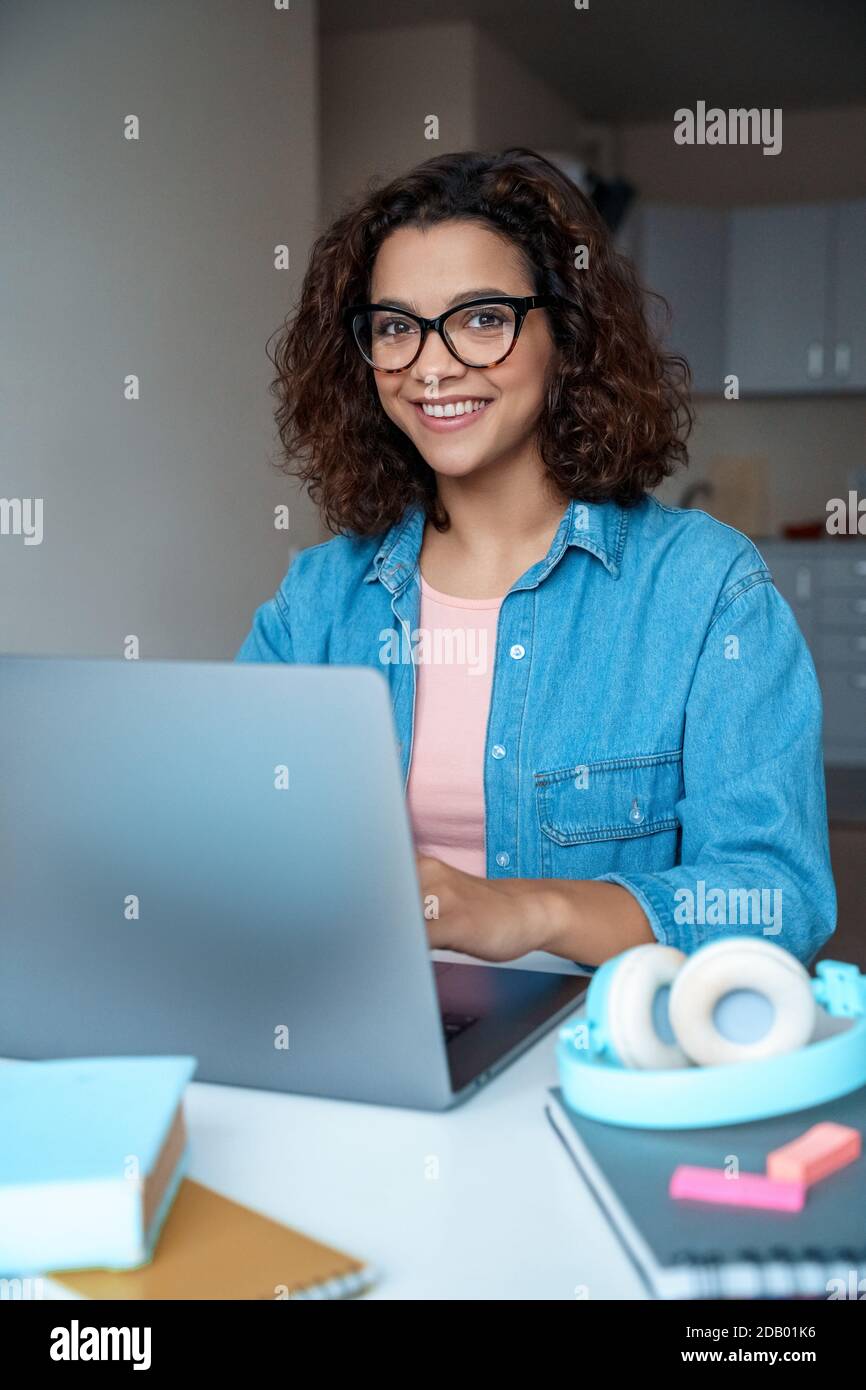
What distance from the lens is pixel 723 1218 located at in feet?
2.14

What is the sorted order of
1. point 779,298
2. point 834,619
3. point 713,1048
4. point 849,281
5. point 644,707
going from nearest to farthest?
1. point 713,1048
2. point 644,707
3. point 834,619
4. point 849,281
5. point 779,298

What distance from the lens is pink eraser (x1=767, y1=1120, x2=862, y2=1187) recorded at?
2.23 ft

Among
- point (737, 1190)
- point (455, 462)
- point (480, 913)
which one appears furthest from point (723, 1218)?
point (455, 462)

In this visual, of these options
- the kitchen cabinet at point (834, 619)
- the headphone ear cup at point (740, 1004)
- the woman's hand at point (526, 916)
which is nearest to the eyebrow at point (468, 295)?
the woman's hand at point (526, 916)

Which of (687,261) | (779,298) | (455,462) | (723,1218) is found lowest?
(723,1218)

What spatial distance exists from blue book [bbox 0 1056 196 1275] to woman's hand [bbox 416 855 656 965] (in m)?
0.26

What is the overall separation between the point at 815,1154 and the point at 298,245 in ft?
10.6

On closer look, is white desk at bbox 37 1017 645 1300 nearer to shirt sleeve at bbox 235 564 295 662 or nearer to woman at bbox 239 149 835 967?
woman at bbox 239 149 835 967

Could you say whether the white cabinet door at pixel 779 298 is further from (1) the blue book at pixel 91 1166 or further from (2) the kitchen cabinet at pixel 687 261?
(1) the blue book at pixel 91 1166

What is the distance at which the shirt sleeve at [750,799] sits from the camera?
116 centimetres

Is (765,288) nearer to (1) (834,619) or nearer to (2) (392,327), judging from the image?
(1) (834,619)

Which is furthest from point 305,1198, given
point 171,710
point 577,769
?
point 577,769

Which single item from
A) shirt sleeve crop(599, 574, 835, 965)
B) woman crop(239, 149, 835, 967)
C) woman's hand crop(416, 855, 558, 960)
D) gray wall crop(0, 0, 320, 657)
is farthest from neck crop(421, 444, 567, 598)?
gray wall crop(0, 0, 320, 657)
